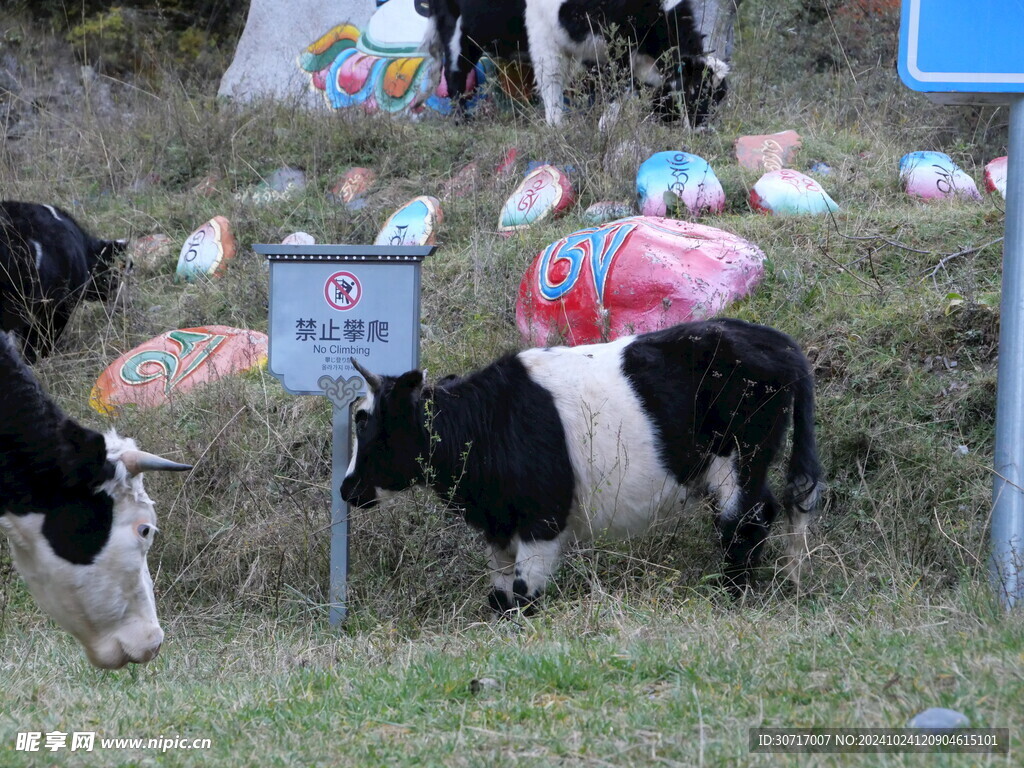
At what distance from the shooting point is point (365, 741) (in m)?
3.35

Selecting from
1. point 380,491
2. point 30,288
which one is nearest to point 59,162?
point 30,288

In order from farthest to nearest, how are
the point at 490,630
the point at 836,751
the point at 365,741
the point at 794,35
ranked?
the point at 794,35 < the point at 490,630 < the point at 365,741 < the point at 836,751

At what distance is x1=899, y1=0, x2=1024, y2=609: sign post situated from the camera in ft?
13.9

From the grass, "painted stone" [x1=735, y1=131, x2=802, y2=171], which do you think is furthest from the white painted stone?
"painted stone" [x1=735, y1=131, x2=802, y2=171]

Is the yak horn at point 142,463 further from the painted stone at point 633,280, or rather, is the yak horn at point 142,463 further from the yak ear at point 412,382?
the painted stone at point 633,280

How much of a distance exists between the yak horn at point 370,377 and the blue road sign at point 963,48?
2.74 metres

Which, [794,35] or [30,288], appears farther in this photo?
[794,35]

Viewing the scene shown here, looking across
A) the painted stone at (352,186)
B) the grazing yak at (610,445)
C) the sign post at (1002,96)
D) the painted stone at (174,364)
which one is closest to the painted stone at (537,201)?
the painted stone at (352,186)

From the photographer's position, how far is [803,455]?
5586 millimetres

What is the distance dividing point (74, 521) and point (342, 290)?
193 cm

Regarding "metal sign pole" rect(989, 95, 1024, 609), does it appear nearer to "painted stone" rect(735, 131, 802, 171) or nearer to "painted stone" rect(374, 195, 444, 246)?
"painted stone" rect(735, 131, 802, 171)

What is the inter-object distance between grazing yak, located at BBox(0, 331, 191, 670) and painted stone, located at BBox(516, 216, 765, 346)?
339cm

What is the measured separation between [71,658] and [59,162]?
→ 8.80 m

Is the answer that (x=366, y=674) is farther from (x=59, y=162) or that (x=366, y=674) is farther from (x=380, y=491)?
(x=59, y=162)
